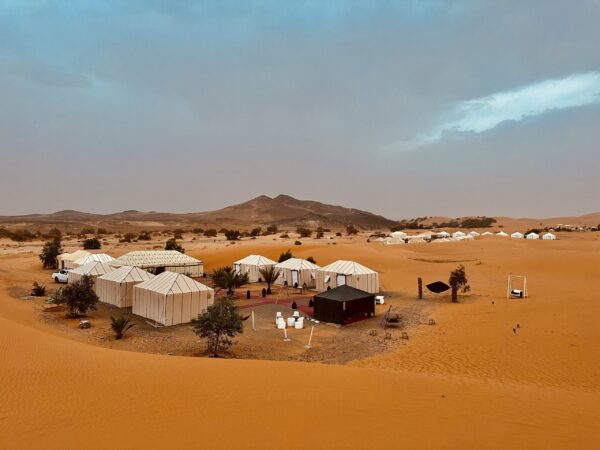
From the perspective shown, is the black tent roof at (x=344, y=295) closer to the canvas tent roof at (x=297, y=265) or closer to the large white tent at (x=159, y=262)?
the canvas tent roof at (x=297, y=265)

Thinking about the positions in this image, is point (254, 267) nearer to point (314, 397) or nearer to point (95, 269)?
point (95, 269)

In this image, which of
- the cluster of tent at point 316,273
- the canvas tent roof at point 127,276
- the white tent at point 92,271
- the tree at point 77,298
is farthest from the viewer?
the white tent at point 92,271

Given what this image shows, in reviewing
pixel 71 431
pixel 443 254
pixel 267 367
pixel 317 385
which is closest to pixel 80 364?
pixel 71 431

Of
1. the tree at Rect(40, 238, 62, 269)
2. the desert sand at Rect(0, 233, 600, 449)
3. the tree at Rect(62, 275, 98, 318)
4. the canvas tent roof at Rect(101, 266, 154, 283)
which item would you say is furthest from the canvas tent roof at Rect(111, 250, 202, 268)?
the desert sand at Rect(0, 233, 600, 449)

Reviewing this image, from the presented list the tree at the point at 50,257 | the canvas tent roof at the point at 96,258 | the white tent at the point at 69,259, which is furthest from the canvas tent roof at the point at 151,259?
the tree at the point at 50,257

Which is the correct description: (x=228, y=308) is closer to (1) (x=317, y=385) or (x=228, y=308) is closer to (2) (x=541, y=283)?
(1) (x=317, y=385)

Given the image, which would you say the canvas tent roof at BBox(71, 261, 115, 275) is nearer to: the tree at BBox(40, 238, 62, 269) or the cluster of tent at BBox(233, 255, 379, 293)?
the cluster of tent at BBox(233, 255, 379, 293)
